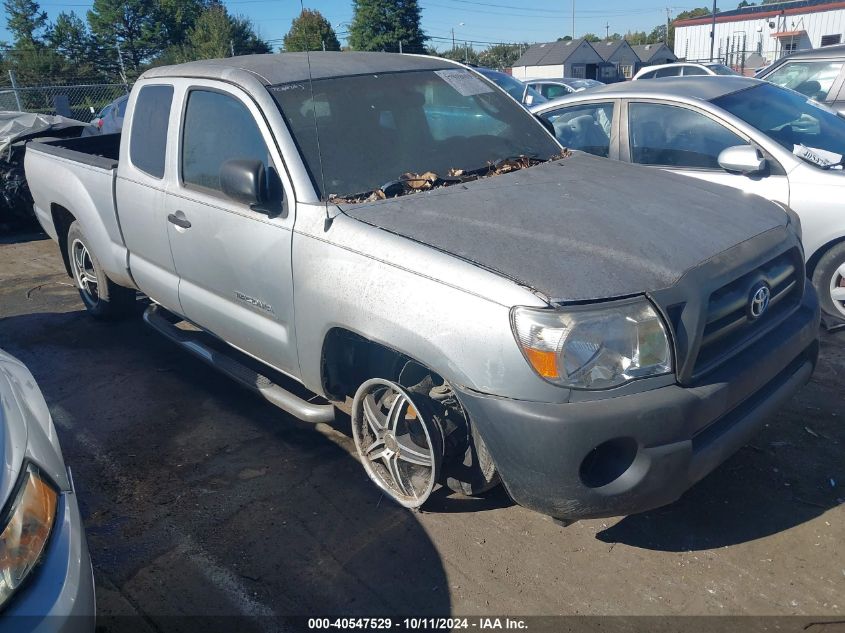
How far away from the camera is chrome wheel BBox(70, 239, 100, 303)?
18.7 ft

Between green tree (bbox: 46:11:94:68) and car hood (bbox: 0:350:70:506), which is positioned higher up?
green tree (bbox: 46:11:94:68)

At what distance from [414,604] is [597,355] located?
1.20 m

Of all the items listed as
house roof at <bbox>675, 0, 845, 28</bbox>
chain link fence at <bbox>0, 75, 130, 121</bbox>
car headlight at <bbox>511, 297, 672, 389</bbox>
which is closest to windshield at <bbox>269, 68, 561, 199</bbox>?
car headlight at <bbox>511, 297, 672, 389</bbox>

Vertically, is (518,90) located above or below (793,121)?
above

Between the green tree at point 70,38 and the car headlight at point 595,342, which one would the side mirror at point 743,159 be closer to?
the car headlight at point 595,342

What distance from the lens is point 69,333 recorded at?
572 centimetres

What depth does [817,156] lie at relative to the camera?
483 cm

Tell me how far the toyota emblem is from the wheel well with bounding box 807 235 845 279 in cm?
232

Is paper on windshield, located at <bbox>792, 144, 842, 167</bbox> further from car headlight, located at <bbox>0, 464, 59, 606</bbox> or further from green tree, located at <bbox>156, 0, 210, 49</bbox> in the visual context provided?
green tree, located at <bbox>156, 0, 210, 49</bbox>

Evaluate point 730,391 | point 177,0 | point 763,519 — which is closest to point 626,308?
point 730,391

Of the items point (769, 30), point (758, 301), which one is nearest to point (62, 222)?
point (758, 301)

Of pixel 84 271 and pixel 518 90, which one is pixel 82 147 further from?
pixel 518 90

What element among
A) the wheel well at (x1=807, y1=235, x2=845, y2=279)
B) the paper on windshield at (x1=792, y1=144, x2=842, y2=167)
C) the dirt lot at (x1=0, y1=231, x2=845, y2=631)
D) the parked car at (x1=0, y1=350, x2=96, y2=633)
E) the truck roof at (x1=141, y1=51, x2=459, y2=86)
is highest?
the truck roof at (x1=141, y1=51, x2=459, y2=86)

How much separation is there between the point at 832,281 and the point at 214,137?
4070 millimetres
